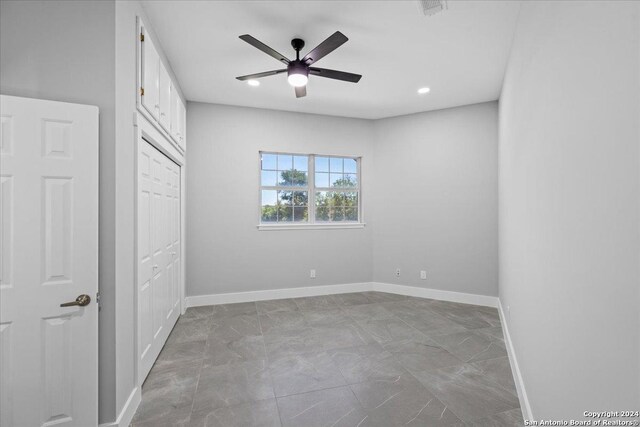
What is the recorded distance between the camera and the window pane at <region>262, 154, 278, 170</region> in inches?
182

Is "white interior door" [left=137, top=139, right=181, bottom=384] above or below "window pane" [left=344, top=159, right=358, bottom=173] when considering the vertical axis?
below

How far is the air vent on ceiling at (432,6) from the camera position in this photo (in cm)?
208

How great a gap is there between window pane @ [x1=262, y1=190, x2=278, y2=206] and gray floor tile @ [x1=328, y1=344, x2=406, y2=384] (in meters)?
2.53

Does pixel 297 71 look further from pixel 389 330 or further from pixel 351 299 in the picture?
pixel 351 299

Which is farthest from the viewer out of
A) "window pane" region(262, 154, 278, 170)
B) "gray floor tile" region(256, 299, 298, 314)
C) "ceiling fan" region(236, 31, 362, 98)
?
"window pane" region(262, 154, 278, 170)

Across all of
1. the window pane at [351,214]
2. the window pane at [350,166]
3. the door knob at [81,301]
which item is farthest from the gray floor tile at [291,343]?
the window pane at [350,166]

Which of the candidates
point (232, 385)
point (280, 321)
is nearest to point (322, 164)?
point (280, 321)

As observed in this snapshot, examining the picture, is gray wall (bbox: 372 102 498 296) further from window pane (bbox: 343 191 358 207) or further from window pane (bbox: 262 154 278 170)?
window pane (bbox: 262 154 278 170)

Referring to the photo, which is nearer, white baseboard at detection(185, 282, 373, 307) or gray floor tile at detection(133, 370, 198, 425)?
gray floor tile at detection(133, 370, 198, 425)

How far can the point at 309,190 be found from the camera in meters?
4.85

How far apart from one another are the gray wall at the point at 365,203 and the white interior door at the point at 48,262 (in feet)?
8.42

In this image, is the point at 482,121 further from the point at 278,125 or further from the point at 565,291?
the point at 565,291

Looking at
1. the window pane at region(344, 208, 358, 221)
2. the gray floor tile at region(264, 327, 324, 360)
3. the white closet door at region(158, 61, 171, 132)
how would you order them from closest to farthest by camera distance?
the white closet door at region(158, 61, 171, 132), the gray floor tile at region(264, 327, 324, 360), the window pane at region(344, 208, 358, 221)

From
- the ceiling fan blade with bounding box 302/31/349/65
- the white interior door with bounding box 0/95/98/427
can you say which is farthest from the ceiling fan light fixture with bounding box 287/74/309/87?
the white interior door with bounding box 0/95/98/427
